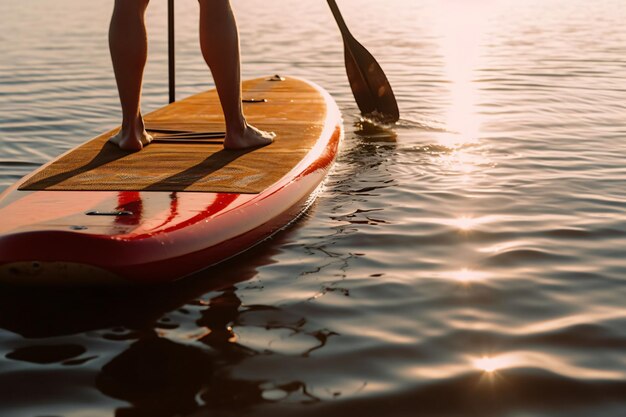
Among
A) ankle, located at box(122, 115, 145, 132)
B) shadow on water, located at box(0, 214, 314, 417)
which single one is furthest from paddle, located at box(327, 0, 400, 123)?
shadow on water, located at box(0, 214, 314, 417)

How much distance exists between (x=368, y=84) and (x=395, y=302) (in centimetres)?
341

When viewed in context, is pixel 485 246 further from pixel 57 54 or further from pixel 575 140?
pixel 57 54

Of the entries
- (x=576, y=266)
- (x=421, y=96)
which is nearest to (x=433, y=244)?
(x=576, y=266)

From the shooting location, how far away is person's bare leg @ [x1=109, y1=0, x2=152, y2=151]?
3.80 m

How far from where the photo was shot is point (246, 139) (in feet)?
13.3

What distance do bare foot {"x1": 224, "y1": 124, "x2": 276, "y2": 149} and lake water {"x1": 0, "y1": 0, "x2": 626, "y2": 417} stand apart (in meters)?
0.40

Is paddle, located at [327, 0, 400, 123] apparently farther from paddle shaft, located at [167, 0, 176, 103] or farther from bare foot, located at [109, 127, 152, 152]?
bare foot, located at [109, 127, 152, 152]

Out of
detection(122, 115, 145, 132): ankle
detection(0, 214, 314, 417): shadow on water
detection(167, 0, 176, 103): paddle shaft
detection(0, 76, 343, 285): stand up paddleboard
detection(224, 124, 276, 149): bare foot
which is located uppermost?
detection(167, 0, 176, 103): paddle shaft

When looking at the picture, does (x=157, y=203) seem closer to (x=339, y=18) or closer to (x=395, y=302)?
(x=395, y=302)

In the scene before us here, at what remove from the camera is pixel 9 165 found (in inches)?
199

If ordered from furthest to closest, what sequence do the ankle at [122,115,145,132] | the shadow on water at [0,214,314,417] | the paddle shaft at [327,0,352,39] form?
the paddle shaft at [327,0,352,39]
the ankle at [122,115,145,132]
the shadow on water at [0,214,314,417]

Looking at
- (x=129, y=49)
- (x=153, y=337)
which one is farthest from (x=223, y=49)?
(x=153, y=337)

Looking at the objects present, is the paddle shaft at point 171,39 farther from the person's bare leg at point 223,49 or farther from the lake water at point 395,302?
the person's bare leg at point 223,49

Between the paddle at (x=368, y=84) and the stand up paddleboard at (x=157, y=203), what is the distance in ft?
4.72
